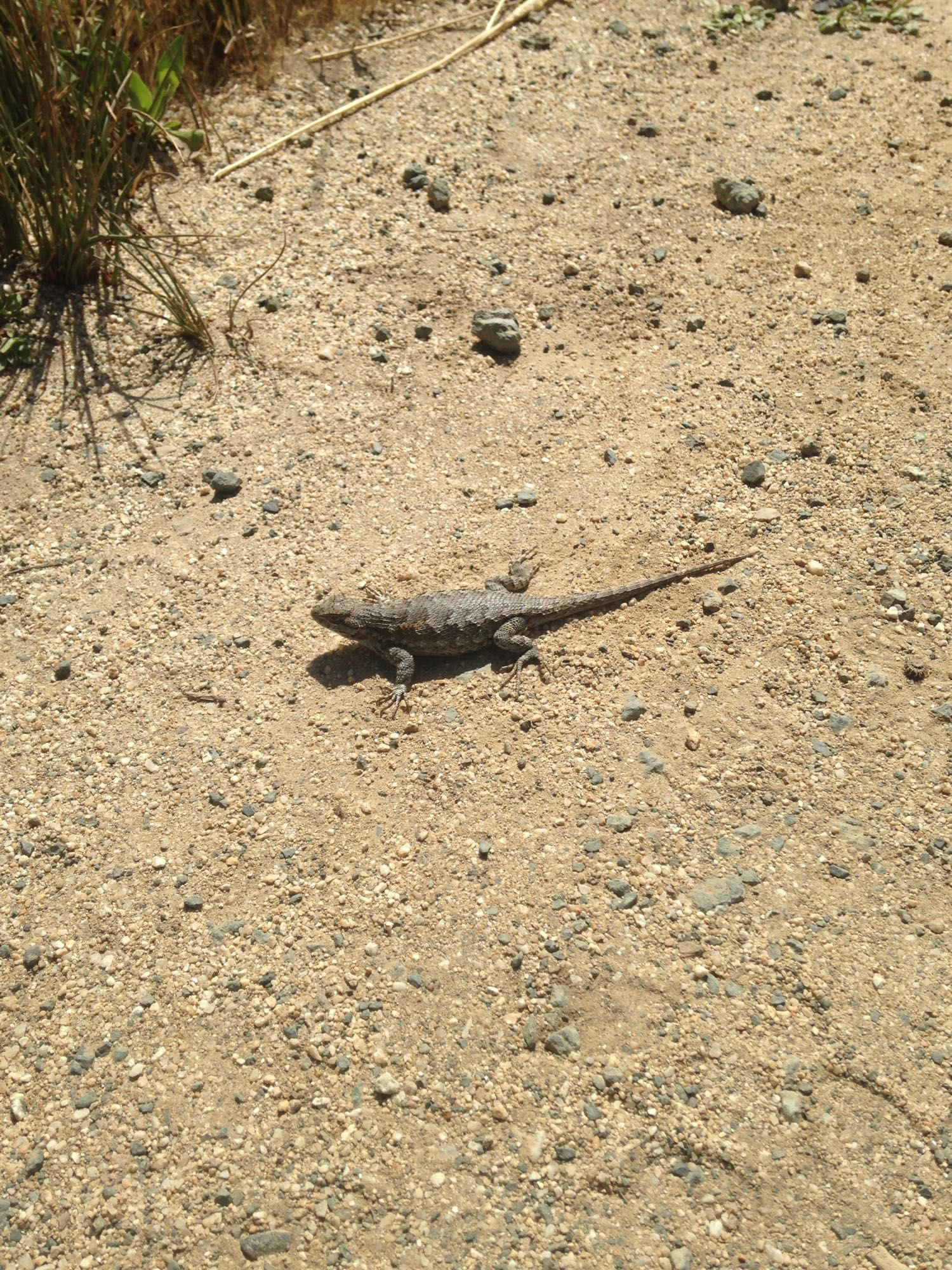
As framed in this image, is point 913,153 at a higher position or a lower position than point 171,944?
higher

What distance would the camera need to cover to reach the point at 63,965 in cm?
408

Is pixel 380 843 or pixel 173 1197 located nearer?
pixel 173 1197

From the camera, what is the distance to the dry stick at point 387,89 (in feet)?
22.9

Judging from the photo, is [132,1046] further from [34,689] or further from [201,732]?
[34,689]

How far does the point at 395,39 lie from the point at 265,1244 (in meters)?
7.84

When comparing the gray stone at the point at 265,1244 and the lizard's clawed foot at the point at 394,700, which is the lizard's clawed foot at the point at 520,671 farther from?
the gray stone at the point at 265,1244

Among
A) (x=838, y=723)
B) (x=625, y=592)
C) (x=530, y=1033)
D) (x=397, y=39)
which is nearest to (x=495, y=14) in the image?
(x=397, y=39)

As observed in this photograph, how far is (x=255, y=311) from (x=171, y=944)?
3.93 meters

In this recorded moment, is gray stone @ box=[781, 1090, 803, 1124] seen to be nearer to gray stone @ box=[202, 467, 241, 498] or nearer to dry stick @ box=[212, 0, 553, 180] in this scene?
gray stone @ box=[202, 467, 241, 498]

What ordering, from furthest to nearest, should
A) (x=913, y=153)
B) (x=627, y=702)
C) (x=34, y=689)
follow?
1. (x=913, y=153)
2. (x=34, y=689)
3. (x=627, y=702)

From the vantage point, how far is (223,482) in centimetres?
549

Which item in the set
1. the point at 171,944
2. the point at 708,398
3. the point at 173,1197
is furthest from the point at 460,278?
the point at 173,1197

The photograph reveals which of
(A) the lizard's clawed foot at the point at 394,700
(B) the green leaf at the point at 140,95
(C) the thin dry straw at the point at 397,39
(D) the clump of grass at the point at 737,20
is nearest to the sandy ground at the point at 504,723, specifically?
(A) the lizard's clawed foot at the point at 394,700

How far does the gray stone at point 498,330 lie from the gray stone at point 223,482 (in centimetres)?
170
